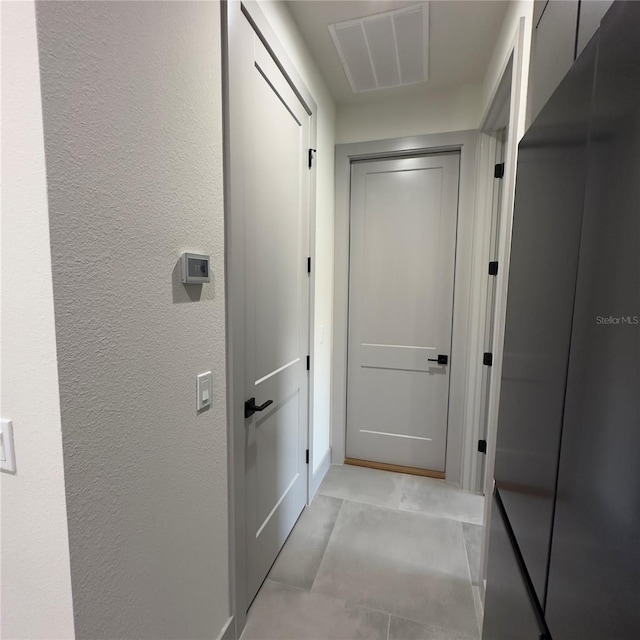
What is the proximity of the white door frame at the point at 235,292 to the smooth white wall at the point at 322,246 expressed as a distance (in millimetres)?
563

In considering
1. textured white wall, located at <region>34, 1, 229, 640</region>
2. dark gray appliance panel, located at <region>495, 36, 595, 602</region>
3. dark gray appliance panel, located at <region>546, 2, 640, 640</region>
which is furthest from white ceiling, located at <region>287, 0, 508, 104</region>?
dark gray appliance panel, located at <region>546, 2, 640, 640</region>

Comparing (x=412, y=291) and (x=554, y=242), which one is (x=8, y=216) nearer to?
(x=554, y=242)

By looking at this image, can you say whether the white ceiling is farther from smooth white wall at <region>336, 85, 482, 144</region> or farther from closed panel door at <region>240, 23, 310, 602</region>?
closed panel door at <region>240, 23, 310, 602</region>

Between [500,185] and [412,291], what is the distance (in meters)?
0.88

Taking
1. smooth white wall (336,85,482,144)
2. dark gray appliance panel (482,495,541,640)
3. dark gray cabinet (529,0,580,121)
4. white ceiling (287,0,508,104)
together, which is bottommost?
dark gray appliance panel (482,495,541,640)

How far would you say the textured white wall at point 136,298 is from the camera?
655mm

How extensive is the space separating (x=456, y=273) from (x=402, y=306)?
1.47 ft

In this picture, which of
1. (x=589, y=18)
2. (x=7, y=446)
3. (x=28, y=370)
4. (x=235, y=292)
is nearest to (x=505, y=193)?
(x=589, y=18)

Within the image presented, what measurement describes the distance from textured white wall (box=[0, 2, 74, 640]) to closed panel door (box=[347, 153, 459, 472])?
85.1 inches

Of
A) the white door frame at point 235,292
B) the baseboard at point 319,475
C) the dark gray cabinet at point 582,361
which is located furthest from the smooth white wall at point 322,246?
the dark gray cabinet at point 582,361

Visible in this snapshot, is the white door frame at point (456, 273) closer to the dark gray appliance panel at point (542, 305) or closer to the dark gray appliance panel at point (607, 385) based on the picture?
the dark gray appliance panel at point (542, 305)

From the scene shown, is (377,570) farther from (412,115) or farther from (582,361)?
(412,115)

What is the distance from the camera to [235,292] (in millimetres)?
1251

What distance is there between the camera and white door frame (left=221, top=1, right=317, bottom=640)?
1.15 meters
